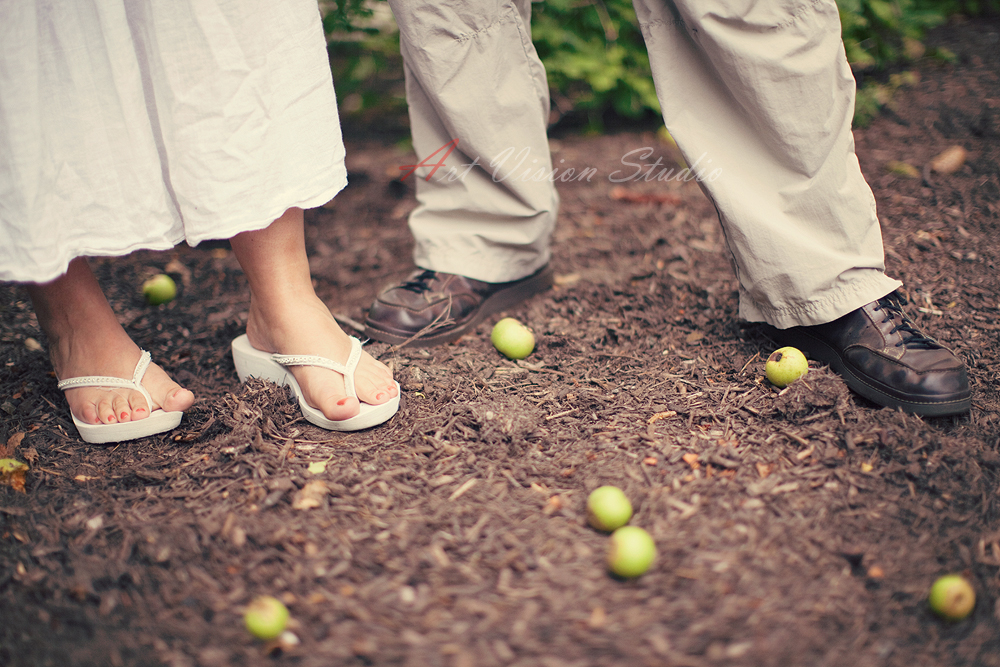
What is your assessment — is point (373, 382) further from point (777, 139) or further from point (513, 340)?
point (777, 139)

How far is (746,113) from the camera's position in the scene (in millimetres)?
2074

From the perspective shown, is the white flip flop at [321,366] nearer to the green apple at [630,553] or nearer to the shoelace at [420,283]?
the shoelace at [420,283]

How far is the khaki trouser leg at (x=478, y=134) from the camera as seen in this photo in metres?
2.29

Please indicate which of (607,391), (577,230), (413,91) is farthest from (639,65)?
(607,391)

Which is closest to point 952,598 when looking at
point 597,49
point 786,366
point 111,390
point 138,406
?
point 786,366

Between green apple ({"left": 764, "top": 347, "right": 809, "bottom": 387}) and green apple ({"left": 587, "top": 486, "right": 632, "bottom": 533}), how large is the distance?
819 millimetres

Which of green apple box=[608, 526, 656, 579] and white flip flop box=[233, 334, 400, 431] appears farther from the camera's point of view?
white flip flop box=[233, 334, 400, 431]

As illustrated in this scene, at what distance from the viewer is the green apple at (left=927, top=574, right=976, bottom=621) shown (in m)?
1.45

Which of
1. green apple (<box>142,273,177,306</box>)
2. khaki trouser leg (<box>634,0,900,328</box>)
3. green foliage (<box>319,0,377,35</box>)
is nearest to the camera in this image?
khaki trouser leg (<box>634,0,900,328</box>)

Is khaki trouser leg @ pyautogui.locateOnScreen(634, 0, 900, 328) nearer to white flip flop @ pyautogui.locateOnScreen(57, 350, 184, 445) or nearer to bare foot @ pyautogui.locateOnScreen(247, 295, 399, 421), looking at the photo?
bare foot @ pyautogui.locateOnScreen(247, 295, 399, 421)

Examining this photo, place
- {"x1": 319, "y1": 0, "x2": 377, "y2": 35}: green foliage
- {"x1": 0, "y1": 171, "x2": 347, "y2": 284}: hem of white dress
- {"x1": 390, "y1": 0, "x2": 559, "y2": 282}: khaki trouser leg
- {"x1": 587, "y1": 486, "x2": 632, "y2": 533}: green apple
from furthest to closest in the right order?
1. {"x1": 319, "y1": 0, "x2": 377, "y2": 35}: green foliage
2. {"x1": 390, "y1": 0, "x2": 559, "y2": 282}: khaki trouser leg
3. {"x1": 0, "y1": 171, "x2": 347, "y2": 284}: hem of white dress
4. {"x1": 587, "y1": 486, "x2": 632, "y2": 533}: green apple

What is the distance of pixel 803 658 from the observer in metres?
1.39

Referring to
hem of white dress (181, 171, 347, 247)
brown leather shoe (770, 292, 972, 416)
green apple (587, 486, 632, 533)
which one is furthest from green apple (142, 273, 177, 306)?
brown leather shoe (770, 292, 972, 416)

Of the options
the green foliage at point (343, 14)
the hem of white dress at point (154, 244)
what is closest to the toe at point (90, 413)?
the hem of white dress at point (154, 244)
